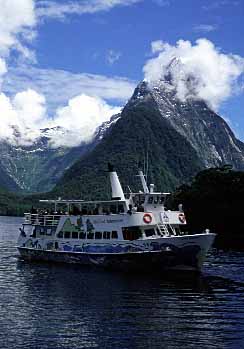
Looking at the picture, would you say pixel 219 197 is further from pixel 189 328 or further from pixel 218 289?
pixel 189 328

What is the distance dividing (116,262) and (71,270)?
5.48 meters

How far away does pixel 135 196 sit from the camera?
63125 millimetres

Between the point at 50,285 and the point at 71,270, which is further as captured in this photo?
the point at 71,270

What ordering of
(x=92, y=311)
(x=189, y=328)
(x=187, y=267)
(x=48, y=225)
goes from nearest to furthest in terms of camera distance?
(x=189, y=328) → (x=92, y=311) → (x=187, y=267) → (x=48, y=225)

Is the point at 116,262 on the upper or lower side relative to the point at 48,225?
lower

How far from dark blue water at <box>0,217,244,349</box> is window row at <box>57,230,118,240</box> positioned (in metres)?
4.32

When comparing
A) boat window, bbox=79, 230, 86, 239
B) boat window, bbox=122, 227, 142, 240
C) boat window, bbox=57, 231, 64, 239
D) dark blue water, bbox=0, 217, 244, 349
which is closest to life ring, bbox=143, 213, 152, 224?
boat window, bbox=122, 227, 142, 240

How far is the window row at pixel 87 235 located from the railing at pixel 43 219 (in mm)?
2147

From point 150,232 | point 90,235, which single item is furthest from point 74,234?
point 150,232

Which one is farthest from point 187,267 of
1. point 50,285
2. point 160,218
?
point 50,285

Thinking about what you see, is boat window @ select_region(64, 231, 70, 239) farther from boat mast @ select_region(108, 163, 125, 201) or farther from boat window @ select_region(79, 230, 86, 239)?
boat mast @ select_region(108, 163, 125, 201)

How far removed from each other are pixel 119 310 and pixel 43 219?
1391 inches

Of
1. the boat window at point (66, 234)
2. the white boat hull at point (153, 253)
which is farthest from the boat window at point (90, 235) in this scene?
the boat window at point (66, 234)

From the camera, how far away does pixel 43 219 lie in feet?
237
